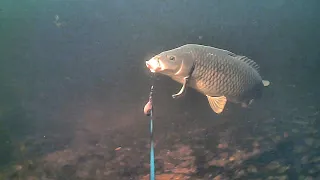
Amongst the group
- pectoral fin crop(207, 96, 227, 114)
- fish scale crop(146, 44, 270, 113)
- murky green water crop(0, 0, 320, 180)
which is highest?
fish scale crop(146, 44, 270, 113)

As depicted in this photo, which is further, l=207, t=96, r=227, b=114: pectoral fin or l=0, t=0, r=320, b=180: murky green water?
l=0, t=0, r=320, b=180: murky green water

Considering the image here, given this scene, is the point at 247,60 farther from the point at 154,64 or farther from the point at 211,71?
the point at 154,64

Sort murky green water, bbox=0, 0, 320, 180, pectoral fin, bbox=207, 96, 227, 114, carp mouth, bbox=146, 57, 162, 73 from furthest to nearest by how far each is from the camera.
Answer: murky green water, bbox=0, 0, 320, 180
pectoral fin, bbox=207, 96, 227, 114
carp mouth, bbox=146, 57, 162, 73

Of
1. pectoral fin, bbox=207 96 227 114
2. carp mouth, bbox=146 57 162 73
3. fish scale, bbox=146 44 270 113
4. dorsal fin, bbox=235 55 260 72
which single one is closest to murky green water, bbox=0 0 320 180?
pectoral fin, bbox=207 96 227 114

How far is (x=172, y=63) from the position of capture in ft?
9.79

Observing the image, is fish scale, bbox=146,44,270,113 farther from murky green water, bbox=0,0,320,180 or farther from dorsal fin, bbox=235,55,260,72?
murky green water, bbox=0,0,320,180

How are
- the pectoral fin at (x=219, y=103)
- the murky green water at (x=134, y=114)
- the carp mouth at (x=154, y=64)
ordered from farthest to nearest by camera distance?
1. the murky green water at (x=134, y=114)
2. the pectoral fin at (x=219, y=103)
3. the carp mouth at (x=154, y=64)

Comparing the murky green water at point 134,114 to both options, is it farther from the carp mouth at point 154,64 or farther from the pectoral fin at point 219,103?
the carp mouth at point 154,64

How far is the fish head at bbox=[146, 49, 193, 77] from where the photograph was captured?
2.95 m

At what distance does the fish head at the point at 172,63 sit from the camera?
2.95m

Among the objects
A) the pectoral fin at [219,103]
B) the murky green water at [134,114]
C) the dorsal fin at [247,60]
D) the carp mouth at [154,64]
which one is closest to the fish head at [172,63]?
the carp mouth at [154,64]

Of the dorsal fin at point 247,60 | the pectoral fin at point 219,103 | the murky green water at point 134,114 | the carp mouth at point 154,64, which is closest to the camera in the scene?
the carp mouth at point 154,64

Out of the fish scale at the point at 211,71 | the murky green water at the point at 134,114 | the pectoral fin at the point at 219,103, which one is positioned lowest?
the murky green water at the point at 134,114

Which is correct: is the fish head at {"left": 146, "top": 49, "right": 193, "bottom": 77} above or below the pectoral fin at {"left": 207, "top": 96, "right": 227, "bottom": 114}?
above
